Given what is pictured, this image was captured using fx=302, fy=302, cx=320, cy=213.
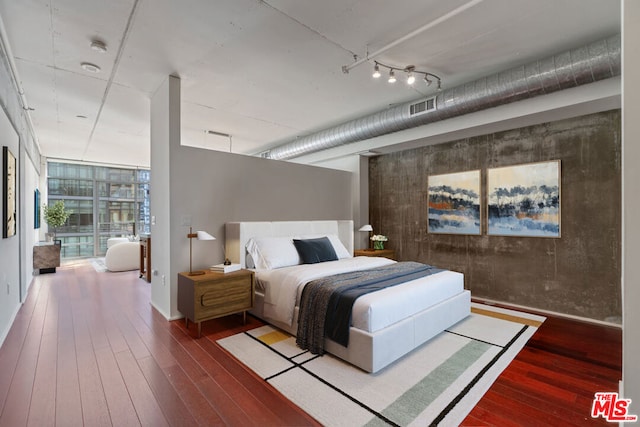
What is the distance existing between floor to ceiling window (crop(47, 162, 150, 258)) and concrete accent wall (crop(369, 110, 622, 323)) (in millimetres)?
8254

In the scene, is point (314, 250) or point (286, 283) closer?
point (286, 283)

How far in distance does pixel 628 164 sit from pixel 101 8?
3.49 meters

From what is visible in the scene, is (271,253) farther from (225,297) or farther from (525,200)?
(525,200)

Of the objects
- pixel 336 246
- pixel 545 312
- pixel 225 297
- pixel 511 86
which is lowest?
pixel 545 312

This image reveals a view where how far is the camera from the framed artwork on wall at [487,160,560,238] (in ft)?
13.2

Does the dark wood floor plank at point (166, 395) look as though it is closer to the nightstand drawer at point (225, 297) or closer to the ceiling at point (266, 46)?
the nightstand drawer at point (225, 297)

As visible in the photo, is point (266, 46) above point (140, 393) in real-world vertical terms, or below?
above

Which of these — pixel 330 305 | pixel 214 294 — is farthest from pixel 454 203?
pixel 214 294

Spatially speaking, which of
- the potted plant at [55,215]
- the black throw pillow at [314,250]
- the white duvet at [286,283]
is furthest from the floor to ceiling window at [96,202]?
the white duvet at [286,283]

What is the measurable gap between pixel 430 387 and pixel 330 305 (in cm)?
101

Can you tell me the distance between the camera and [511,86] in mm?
3371

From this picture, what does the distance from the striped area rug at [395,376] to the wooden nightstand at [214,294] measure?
1.08ft

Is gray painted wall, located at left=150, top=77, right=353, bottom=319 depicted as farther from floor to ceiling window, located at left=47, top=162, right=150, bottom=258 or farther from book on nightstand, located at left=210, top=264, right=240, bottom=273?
floor to ceiling window, located at left=47, top=162, right=150, bottom=258

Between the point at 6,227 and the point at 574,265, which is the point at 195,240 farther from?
the point at 574,265
